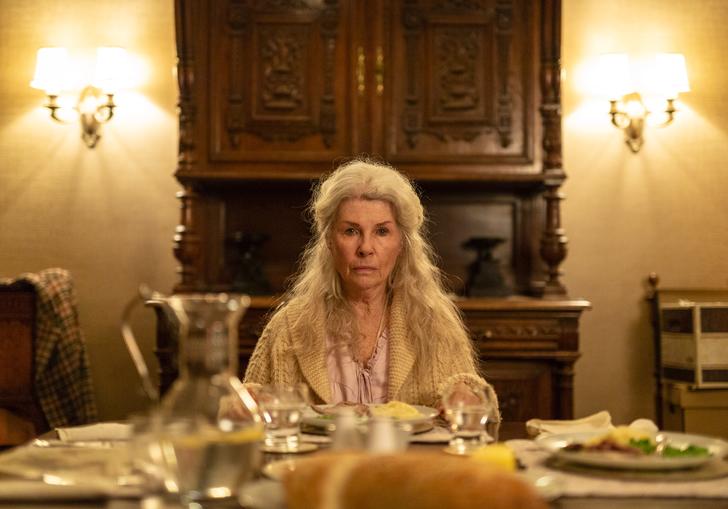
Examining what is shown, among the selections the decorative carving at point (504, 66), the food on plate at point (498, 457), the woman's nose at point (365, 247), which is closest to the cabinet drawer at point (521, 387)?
the decorative carving at point (504, 66)

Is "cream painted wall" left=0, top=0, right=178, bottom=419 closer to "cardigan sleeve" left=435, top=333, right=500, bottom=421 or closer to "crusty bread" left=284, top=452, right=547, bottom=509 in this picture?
"cardigan sleeve" left=435, top=333, right=500, bottom=421

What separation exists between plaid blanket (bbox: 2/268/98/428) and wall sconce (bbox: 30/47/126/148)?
0.74m

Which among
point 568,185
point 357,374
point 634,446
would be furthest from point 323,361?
point 568,185

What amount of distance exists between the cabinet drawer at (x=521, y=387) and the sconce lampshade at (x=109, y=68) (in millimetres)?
2010

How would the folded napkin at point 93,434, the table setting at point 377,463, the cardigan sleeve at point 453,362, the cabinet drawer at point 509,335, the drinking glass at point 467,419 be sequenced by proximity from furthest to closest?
the cabinet drawer at point 509,335 < the cardigan sleeve at point 453,362 < the folded napkin at point 93,434 < the drinking glass at point 467,419 < the table setting at point 377,463

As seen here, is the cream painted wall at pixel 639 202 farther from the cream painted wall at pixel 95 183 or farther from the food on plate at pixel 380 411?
the food on plate at pixel 380 411

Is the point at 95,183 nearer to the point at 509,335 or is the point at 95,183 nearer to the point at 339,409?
the point at 509,335

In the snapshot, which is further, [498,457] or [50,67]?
[50,67]

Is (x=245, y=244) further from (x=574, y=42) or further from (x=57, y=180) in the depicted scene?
(x=574, y=42)

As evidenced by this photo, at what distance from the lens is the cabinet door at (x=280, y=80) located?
399 centimetres

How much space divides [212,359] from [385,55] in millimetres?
2979

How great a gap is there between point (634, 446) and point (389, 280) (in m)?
1.20

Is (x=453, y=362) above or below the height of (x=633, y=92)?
below

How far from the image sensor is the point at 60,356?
158 inches
